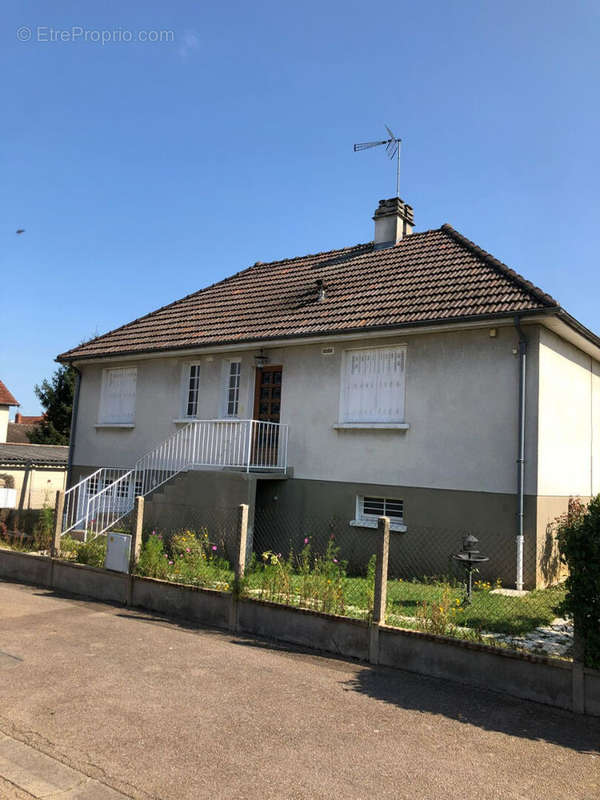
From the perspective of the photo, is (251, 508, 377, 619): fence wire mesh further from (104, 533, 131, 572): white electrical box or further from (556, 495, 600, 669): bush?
Result: (556, 495, 600, 669): bush

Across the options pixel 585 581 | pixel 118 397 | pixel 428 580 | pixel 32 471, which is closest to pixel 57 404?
pixel 32 471

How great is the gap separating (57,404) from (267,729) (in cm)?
3483

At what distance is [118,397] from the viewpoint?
1806 cm

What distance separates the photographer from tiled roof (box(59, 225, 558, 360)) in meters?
12.2

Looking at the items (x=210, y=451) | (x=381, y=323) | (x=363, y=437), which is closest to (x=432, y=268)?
(x=381, y=323)

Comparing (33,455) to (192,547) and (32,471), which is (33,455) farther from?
(192,547)

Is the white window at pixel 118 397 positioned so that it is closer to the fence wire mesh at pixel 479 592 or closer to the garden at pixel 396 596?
the garden at pixel 396 596

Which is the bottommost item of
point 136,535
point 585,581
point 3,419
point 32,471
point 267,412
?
point 136,535

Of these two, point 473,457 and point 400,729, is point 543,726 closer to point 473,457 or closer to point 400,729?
point 400,729

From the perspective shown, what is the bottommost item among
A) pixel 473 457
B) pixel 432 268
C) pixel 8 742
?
pixel 8 742

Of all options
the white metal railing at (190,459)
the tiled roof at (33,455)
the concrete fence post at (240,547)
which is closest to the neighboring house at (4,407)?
the tiled roof at (33,455)

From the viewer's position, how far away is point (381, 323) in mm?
12664

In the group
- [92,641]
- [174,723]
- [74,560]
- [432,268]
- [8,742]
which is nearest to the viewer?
[8,742]

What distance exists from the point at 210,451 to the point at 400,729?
9.74 metres
